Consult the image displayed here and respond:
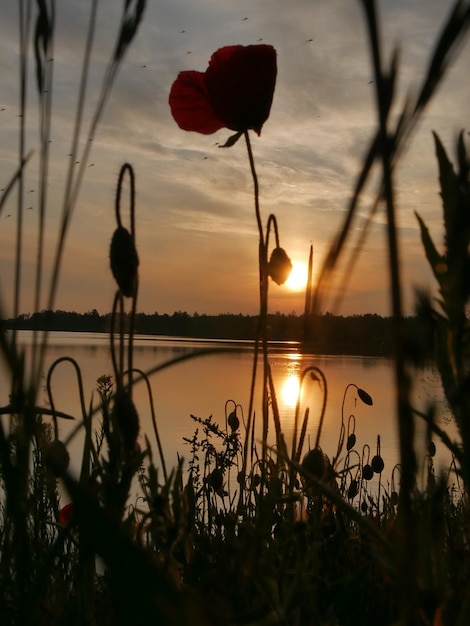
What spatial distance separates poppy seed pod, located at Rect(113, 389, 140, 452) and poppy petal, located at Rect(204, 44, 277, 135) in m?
0.80

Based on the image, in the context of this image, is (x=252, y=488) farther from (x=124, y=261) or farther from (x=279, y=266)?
(x=124, y=261)

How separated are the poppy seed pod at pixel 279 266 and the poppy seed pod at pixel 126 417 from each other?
1.84ft

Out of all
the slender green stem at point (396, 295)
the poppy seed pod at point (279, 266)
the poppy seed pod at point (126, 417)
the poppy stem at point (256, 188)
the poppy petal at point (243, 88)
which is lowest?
the poppy seed pod at point (126, 417)

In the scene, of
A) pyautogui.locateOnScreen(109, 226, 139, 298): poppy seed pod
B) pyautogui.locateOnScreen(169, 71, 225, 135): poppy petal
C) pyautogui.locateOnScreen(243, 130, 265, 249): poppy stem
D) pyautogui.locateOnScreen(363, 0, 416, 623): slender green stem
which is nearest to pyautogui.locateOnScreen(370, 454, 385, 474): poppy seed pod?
pyautogui.locateOnScreen(169, 71, 225, 135): poppy petal

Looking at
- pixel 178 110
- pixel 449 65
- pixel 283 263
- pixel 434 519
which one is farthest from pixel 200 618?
pixel 178 110

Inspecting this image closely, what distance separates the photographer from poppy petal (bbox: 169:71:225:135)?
157cm

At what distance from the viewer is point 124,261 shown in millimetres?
755

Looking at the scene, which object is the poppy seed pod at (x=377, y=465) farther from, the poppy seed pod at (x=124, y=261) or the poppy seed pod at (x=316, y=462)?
the poppy seed pod at (x=124, y=261)

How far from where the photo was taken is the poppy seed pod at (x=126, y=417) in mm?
699

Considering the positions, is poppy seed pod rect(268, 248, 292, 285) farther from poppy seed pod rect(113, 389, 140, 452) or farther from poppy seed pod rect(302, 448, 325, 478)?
poppy seed pod rect(113, 389, 140, 452)

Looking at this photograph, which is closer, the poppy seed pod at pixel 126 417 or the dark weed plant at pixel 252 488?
the dark weed plant at pixel 252 488

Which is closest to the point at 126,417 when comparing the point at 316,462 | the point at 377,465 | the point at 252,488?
the point at 316,462

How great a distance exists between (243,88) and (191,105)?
0.22 meters

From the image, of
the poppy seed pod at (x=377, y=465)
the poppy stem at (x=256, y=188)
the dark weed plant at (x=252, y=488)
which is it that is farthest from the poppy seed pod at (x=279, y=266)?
the poppy seed pod at (x=377, y=465)
